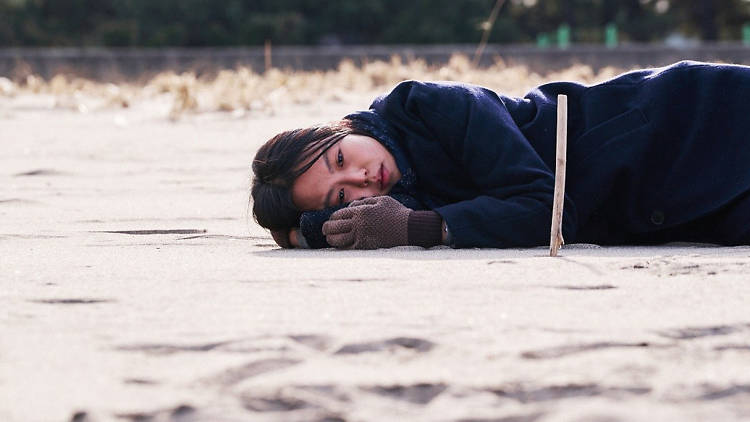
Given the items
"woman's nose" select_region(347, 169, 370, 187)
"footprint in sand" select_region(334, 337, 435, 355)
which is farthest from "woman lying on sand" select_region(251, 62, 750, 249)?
"footprint in sand" select_region(334, 337, 435, 355)

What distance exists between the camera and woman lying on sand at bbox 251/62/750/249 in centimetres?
278

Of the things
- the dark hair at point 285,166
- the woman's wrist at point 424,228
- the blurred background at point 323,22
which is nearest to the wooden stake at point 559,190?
the woman's wrist at point 424,228

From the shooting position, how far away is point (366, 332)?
1768 mm

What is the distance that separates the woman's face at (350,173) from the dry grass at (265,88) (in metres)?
4.03

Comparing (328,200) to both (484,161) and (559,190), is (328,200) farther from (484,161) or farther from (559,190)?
(559,190)

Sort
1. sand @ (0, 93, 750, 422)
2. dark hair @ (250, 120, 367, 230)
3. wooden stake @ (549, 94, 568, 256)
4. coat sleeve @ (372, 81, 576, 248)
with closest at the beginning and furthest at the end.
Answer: sand @ (0, 93, 750, 422) → wooden stake @ (549, 94, 568, 256) → coat sleeve @ (372, 81, 576, 248) → dark hair @ (250, 120, 367, 230)

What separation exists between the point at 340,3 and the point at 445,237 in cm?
1990

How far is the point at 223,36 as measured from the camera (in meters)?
21.0

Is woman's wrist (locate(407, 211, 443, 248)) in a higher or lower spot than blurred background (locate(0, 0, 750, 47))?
lower

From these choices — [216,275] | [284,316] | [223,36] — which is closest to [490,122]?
[216,275]

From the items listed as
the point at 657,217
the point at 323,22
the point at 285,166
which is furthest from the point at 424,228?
the point at 323,22

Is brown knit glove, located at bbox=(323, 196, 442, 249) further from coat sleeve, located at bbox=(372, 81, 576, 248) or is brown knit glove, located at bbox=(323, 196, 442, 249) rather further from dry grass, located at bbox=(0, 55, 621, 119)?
dry grass, located at bbox=(0, 55, 621, 119)

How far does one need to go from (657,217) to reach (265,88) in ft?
18.0

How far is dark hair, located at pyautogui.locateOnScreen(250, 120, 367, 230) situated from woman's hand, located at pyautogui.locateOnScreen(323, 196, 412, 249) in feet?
0.55
